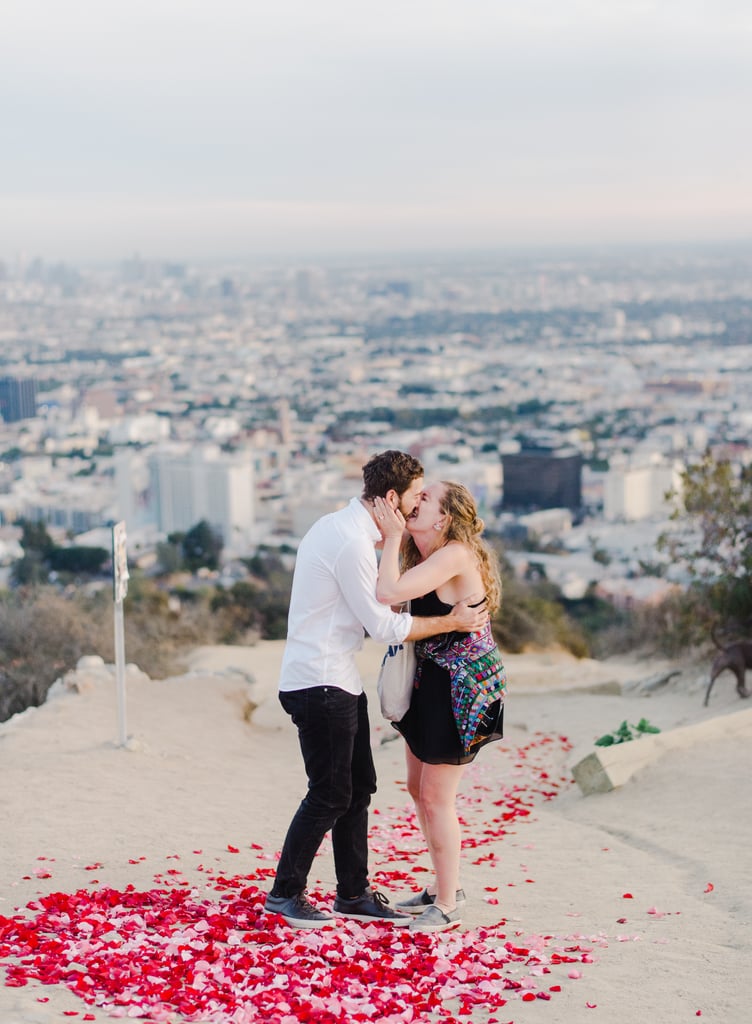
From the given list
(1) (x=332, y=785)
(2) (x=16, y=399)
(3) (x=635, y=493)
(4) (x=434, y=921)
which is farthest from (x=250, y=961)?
(2) (x=16, y=399)

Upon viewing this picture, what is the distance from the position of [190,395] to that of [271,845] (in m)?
104

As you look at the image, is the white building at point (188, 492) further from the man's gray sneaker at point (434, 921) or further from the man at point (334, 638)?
the man at point (334, 638)

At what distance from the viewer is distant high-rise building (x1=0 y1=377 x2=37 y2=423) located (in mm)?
80625

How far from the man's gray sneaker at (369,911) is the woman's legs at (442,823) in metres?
0.16

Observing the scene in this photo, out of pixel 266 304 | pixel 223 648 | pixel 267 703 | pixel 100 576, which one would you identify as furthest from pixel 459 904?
pixel 266 304

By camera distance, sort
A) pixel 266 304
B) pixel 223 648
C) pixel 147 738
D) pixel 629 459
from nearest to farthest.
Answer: pixel 147 738, pixel 223 648, pixel 629 459, pixel 266 304

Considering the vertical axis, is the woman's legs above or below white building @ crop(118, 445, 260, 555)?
above

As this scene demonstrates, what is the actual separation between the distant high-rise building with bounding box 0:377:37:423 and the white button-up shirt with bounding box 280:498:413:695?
260 ft

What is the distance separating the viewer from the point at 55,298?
159m

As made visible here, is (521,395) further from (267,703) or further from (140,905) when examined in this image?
(140,905)

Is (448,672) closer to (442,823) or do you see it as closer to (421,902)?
(442,823)

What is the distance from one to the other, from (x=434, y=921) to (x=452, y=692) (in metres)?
0.85

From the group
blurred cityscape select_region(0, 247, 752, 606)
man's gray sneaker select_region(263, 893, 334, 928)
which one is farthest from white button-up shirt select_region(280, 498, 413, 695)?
blurred cityscape select_region(0, 247, 752, 606)

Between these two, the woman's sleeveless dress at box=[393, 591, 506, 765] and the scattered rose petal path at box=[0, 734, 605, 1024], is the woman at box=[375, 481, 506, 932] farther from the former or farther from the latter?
the scattered rose petal path at box=[0, 734, 605, 1024]
